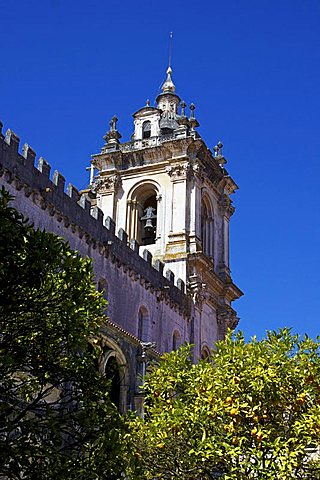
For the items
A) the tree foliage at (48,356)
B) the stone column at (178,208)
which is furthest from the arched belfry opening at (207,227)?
the tree foliage at (48,356)

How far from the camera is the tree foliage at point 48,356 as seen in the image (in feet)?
35.4

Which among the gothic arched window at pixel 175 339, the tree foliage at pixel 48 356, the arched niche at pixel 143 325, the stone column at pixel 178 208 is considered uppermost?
the stone column at pixel 178 208

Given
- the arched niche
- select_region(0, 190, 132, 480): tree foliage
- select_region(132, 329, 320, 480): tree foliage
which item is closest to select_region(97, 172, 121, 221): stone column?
the arched niche

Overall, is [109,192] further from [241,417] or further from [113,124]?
[241,417]

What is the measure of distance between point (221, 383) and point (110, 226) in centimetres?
1308

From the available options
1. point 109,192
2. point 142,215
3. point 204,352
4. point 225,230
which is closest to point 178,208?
point 142,215

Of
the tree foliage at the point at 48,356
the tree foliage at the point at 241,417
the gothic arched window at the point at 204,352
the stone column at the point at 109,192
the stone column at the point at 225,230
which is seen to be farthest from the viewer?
the stone column at the point at 225,230

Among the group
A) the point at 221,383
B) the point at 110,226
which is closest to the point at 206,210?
the point at 110,226

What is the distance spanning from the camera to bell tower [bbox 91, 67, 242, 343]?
35594 millimetres

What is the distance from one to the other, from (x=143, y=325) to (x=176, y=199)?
27.1ft

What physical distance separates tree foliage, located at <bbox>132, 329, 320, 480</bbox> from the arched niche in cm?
1212

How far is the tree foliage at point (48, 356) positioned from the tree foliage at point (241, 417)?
15.1 feet

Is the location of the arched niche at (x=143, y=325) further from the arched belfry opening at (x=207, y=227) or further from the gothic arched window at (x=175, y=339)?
the arched belfry opening at (x=207, y=227)

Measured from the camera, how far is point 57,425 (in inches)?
434
